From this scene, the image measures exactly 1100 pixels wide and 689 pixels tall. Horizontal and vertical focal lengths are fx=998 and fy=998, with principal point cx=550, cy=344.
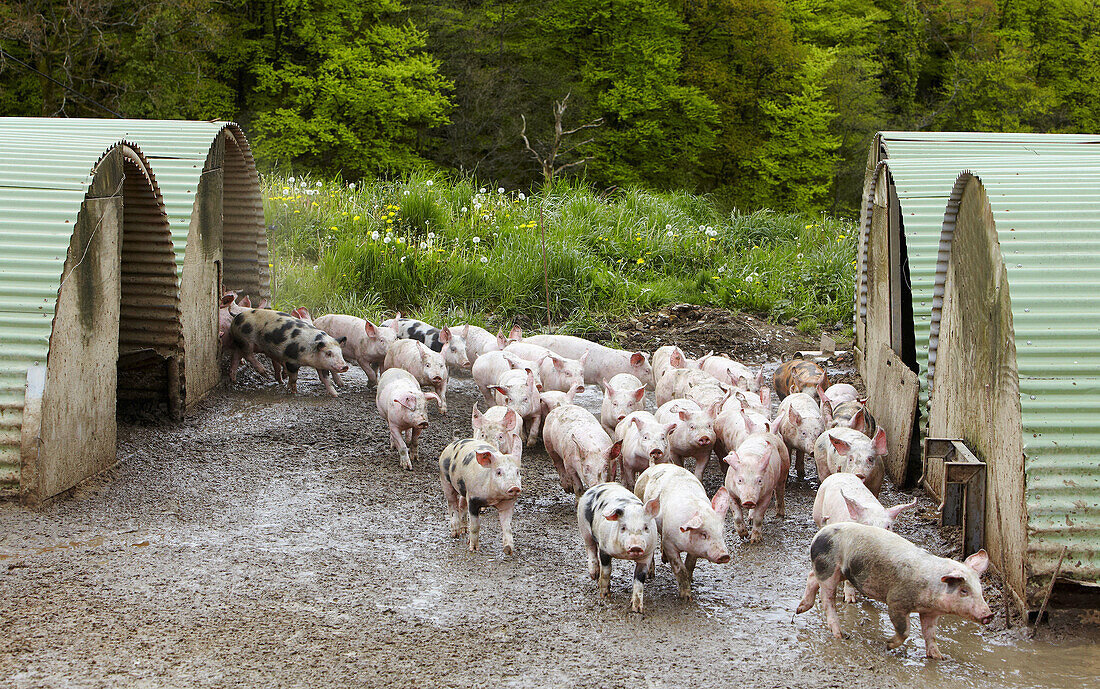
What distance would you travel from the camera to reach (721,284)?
12969 millimetres

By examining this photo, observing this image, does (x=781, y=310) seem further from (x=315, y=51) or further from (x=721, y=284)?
(x=315, y=51)

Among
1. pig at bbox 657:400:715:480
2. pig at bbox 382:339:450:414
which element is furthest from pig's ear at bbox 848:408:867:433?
pig at bbox 382:339:450:414

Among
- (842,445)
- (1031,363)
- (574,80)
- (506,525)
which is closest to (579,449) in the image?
(506,525)

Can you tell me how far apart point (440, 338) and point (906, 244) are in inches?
167

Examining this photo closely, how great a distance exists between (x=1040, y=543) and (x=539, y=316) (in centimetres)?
805

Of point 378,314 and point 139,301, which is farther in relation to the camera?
point 378,314

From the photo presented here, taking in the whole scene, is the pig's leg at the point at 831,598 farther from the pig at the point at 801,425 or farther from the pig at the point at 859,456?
the pig at the point at 801,425

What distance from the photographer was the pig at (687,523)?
15.9 ft

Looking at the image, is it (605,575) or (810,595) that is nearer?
(810,595)

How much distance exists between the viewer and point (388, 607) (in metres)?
4.86

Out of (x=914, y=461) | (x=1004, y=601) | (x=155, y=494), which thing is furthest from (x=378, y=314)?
(x=1004, y=601)

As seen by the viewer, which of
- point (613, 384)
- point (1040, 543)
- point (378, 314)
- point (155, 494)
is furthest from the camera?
point (378, 314)

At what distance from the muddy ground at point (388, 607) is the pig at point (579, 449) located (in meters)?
0.27

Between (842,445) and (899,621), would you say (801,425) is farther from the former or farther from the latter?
(899,621)
